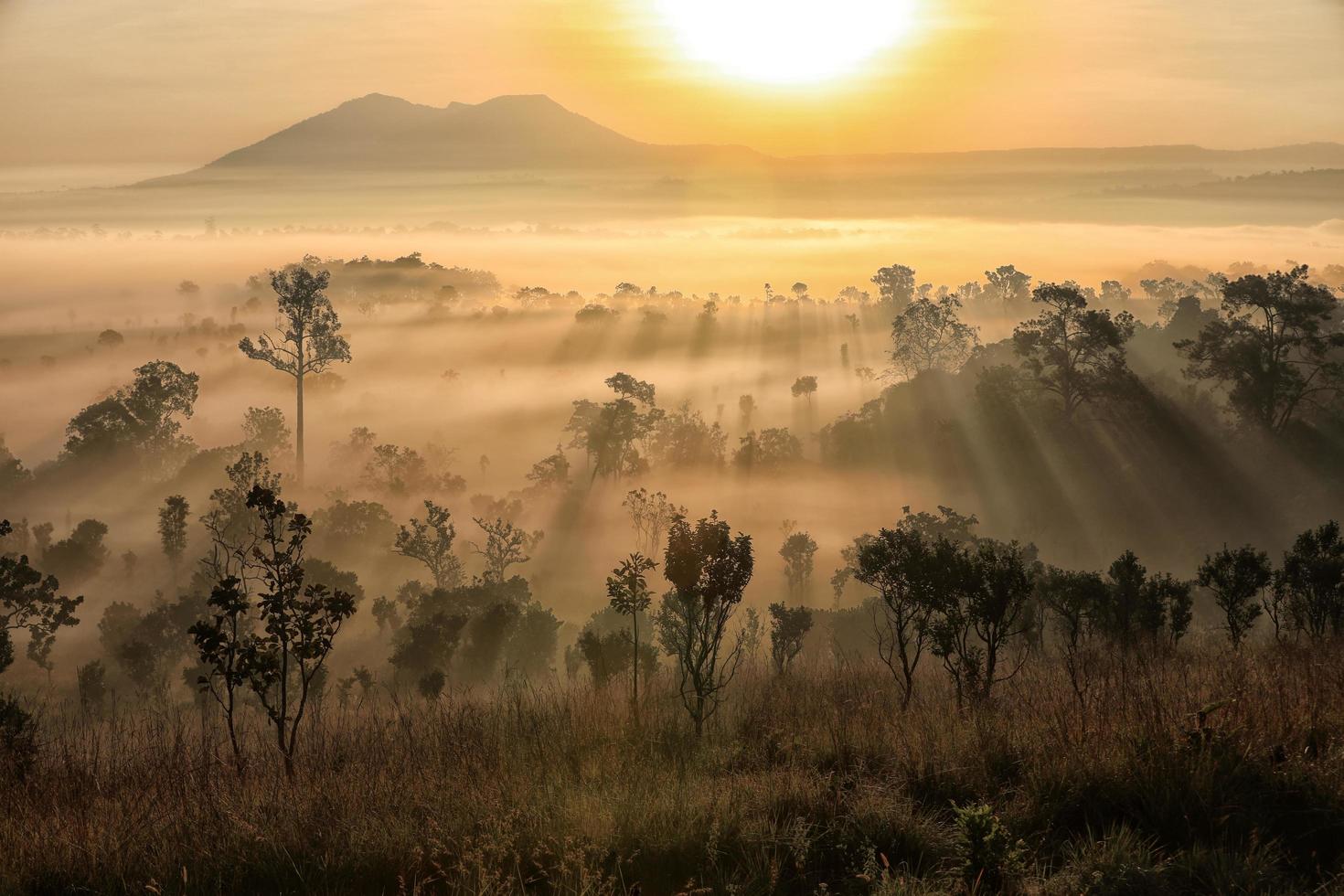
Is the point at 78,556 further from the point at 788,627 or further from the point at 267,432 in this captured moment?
the point at 788,627

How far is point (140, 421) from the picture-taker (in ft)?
367

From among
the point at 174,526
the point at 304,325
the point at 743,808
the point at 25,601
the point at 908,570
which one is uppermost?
the point at 304,325

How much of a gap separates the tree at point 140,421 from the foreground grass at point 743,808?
107700 millimetres

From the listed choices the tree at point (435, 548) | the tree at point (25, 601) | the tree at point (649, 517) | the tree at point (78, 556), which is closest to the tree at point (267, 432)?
the tree at point (78, 556)

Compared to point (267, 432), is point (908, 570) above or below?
above

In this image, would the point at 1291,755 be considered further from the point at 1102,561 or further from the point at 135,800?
the point at 1102,561

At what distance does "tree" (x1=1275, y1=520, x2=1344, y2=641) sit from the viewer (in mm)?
25953

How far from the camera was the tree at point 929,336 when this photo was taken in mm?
138375

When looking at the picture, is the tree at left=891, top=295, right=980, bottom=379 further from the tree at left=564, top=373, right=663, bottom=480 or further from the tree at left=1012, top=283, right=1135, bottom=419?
the tree at left=1012, top=283, right=1135, bottom=419

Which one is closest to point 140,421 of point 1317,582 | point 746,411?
point 746,411

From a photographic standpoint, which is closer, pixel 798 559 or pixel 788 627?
pixel 788 627

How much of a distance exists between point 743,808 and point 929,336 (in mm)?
132868

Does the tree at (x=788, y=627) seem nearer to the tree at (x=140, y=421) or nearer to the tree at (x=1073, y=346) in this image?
the tree at (x=1073, y=346)

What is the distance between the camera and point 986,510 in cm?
9362
